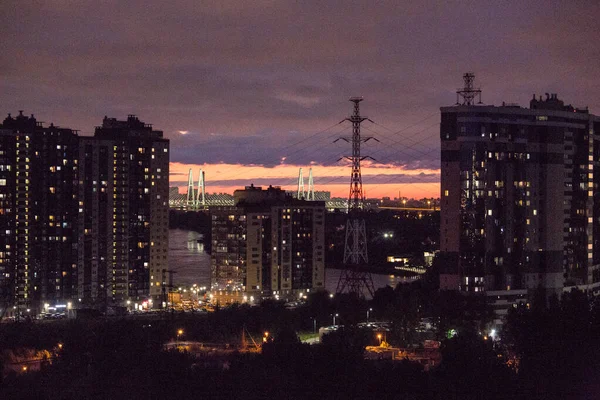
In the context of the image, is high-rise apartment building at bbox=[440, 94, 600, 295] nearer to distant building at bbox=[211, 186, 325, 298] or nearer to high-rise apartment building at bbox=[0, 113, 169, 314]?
distant building at bbox=[211, 186, 325, 298]

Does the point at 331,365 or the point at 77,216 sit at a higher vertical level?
the point at 77,216

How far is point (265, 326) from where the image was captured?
10.1 meters

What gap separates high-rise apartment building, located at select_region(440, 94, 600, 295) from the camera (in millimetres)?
10773

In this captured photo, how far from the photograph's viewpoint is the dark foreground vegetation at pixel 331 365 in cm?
653

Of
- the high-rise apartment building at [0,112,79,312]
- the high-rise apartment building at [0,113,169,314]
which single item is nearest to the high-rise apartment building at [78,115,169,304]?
the high-rise apartment building at [0,113,169,314]

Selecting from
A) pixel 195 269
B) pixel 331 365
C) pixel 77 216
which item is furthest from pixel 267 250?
pixel 331 365

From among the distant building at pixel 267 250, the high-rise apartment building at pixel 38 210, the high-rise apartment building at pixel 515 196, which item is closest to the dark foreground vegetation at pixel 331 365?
the high-rise apartment building at pixel 515 196

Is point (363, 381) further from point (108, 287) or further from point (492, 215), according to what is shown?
point (108, 287)

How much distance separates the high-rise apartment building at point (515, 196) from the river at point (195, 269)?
4.50 metres

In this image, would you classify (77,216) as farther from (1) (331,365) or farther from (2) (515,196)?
(1) (331,365)

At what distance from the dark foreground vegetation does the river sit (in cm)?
660

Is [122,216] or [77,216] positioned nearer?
[77,216]

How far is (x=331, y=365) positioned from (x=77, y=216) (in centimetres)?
709

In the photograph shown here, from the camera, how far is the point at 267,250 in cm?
1434
